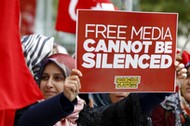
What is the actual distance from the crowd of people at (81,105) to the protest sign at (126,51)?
0.10m

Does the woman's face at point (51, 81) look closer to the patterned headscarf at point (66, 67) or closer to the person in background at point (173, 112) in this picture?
the patterned headscarf at point (66, 67)

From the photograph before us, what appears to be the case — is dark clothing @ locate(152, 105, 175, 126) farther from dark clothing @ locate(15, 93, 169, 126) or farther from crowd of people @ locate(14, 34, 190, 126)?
dark clothing @ locate(15, 93, 169, 126)

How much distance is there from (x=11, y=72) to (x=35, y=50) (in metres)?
1.66

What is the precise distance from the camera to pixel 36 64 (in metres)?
5.93

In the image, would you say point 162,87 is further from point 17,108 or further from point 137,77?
point 17,108

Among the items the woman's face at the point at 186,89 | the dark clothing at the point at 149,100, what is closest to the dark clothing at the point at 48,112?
the dark clothing at the point at 149,100

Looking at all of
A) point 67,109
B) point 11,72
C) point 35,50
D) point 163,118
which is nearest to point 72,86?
point 67,109

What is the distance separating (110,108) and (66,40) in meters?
13.3

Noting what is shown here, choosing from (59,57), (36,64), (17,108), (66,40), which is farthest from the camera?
(66,40)

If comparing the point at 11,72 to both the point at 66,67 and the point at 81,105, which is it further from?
the point at 66,67

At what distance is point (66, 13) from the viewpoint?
7164mm

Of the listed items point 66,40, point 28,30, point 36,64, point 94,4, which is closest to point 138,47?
point 36,64

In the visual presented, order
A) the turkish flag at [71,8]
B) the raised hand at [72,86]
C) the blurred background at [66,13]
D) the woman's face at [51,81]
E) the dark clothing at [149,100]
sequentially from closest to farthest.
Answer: the raised hand at [72,86] → the dark clothing at [149,100] → the woman's face at [51,81] → the turkish flag at [71,8] → the blurred background at [66,13]

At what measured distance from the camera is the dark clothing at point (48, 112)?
439 cm
